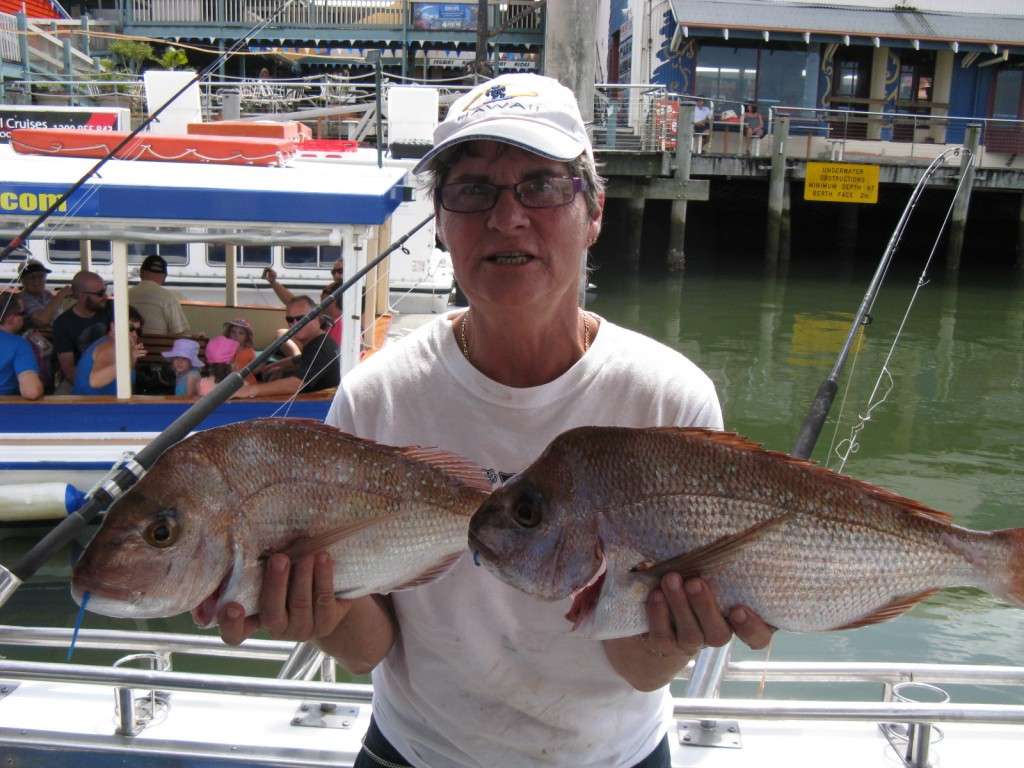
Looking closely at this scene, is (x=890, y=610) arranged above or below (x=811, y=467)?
below

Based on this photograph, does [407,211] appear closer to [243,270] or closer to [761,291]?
[243,270]

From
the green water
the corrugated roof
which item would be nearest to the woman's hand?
the green water

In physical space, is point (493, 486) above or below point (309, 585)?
above

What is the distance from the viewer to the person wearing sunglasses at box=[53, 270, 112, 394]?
7.71 metres

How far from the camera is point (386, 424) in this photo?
1808mm

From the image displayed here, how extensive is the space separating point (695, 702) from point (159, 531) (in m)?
1.35

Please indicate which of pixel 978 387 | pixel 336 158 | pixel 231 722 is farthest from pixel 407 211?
pixel 231 722

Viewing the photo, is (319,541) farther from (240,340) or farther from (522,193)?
(240,340)

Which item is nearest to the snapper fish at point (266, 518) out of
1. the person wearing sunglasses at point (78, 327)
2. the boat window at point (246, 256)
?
the person wearing sunglasses at point (78, 327)

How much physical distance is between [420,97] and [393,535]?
1281 cm

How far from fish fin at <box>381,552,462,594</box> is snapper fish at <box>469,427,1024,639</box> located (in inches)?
5.1

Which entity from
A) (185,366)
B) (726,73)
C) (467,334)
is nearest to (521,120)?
(467,334)

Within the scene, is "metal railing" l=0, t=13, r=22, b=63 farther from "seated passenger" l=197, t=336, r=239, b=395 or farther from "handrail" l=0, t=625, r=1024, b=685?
"handrail" l=0, t=625, r=1024, b=685

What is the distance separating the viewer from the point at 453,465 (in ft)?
5.59
